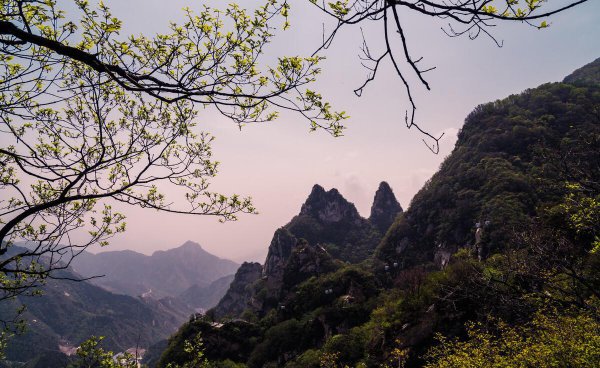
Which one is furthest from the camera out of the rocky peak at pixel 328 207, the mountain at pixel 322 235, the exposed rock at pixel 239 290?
the rocky peak at pixel 328 207

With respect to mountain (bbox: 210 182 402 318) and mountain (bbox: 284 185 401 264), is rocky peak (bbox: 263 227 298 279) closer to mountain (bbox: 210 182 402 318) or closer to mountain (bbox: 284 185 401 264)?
mountain (bbox: 210 182 402 318)

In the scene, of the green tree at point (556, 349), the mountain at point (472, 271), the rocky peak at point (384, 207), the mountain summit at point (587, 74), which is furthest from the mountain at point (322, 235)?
the green tree at point (556, 349)

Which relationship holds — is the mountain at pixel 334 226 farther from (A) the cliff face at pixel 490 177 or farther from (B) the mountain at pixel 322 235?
(A) the cliff face at pixel 490 177

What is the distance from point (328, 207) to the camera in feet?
445

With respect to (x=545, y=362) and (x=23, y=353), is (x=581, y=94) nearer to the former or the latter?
(x=545, y=362)

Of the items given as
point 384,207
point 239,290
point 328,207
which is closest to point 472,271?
point 328,207

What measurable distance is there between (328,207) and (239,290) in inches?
1963

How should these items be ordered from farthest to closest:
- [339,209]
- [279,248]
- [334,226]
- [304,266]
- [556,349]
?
1. [339,209]
2. [334,226]
3. [279,248]
4. [304,266]
5. [556,349]

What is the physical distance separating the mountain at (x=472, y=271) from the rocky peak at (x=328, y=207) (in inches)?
918

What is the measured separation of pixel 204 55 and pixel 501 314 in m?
24.6

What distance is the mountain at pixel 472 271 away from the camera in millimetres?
13891

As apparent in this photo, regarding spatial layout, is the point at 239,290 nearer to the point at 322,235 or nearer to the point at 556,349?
the point at 322,235

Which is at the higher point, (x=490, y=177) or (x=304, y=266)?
(x=490, y=177)

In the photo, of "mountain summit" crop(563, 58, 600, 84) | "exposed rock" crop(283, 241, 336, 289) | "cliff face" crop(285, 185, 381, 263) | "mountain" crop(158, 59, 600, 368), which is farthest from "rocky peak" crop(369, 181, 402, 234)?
"mountain summit" crop(563, 58, 600, 84)
